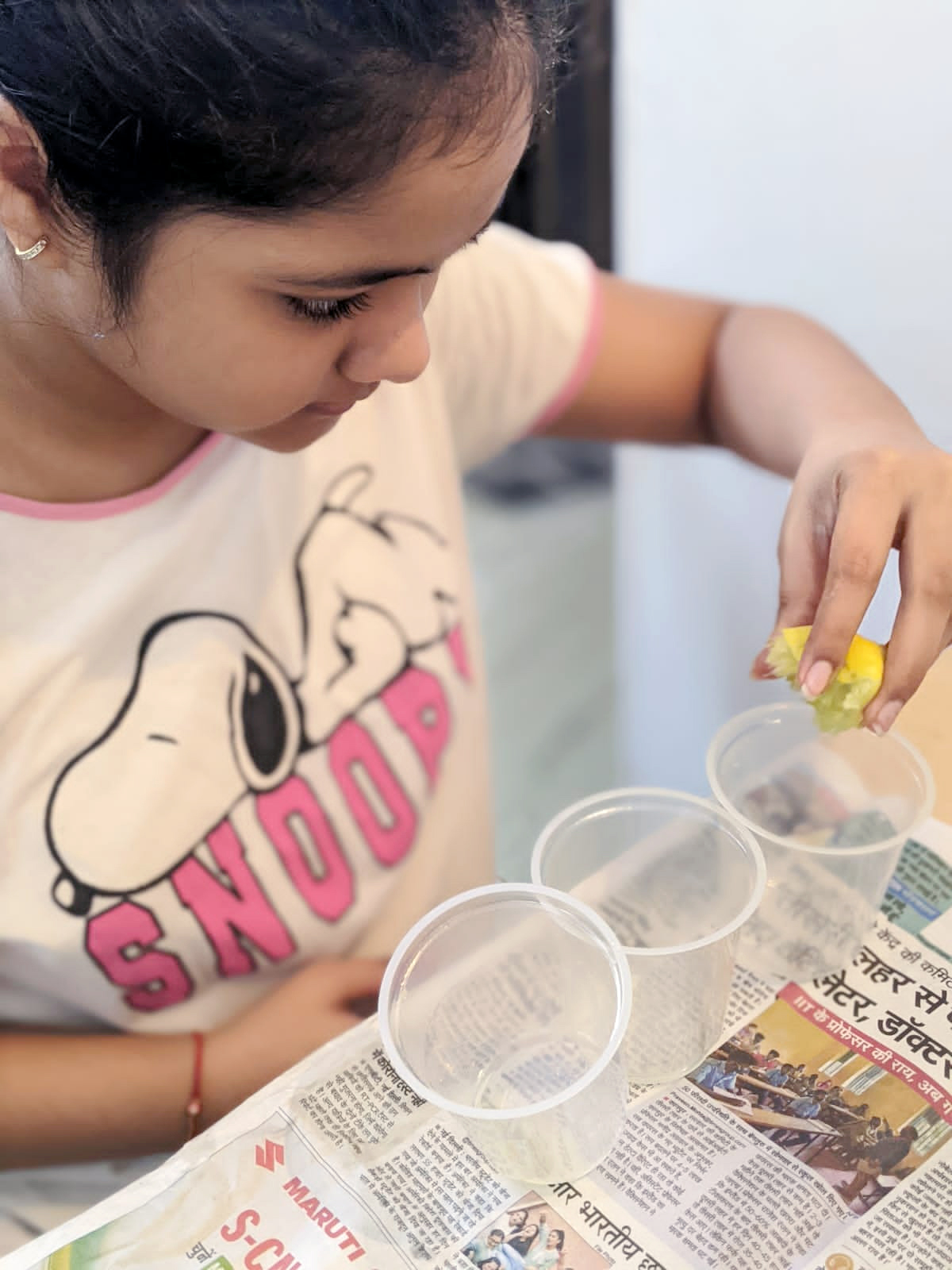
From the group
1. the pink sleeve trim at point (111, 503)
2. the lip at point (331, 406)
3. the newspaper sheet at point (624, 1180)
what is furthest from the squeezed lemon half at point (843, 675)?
the pink sleeve trim at point (111, 503)

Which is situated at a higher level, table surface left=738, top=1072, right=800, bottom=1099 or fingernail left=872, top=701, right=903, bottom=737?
fingernail left=872, top=701, right=903, bottom=737

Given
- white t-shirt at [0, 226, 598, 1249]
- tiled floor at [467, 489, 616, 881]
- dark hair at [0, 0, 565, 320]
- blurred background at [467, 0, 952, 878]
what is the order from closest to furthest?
dark hair at [0, 0, 565, 320], white t-shirt at [0, 226, 598, 1249], blurred background at [467, 0, 952, 878], tiled floor at [467, 489, 616, 881]

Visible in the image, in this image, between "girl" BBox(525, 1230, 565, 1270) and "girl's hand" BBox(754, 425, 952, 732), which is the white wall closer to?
"girl's hand" BBox(754, 425, 952, 732)

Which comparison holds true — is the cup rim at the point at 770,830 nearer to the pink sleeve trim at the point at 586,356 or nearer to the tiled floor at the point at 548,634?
the pink sleeve trim at the point at 586,356

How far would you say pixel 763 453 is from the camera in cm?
82

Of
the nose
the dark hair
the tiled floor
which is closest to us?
the dark hair

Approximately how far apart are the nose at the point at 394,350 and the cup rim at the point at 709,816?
8.4 inches

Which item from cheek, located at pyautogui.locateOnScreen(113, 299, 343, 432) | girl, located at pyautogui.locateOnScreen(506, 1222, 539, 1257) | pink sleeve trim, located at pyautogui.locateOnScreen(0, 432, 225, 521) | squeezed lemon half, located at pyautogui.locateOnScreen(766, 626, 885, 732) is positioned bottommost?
girl, located at pyautogui.locateOnScreen(506, 1222, 539, 1257)

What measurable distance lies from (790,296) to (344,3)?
56cm

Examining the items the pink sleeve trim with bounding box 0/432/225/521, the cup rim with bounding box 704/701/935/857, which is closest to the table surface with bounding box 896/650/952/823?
the cup rim with bounding box 704/701/935/857

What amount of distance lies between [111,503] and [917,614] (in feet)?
1.35

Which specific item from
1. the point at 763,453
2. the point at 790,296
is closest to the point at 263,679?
the point at 763,453

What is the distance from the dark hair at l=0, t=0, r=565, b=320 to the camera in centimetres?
42

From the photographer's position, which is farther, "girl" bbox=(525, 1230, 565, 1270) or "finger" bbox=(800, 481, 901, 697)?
"finger" bbox=(800, 481, 901, 697)
